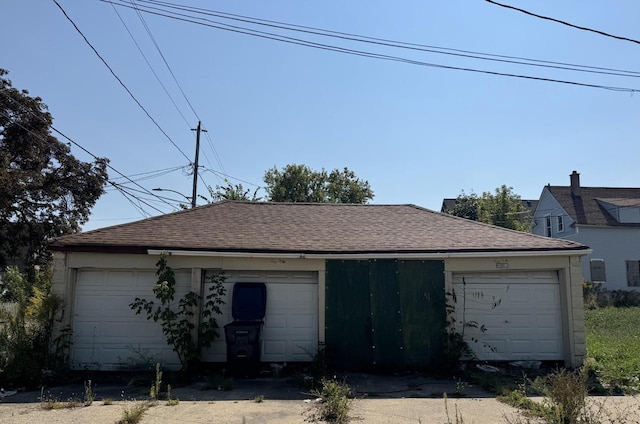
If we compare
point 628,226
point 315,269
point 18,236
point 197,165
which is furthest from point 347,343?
point 628,226

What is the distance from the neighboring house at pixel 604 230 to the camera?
27953mm

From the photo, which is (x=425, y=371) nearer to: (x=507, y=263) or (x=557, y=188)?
(x=507, y=263)

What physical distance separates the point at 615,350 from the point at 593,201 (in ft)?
76.2

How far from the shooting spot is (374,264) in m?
10.0

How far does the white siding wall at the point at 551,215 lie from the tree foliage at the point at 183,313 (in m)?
26.1

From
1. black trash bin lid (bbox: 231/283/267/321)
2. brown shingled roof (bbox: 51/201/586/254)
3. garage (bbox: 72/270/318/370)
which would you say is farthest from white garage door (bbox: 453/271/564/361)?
black trash bin lid (bbox: 231/283/267/321)

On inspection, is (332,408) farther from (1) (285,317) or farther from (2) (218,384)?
(1) (285,317)

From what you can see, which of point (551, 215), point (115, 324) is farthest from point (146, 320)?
point (551, 215)

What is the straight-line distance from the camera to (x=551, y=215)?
105 ft

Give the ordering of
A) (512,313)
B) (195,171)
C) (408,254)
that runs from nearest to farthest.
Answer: (408,254)
(512,313)
(195,171)

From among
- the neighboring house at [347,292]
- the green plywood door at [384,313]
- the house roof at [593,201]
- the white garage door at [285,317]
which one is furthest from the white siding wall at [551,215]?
the white garage door at [285,317]

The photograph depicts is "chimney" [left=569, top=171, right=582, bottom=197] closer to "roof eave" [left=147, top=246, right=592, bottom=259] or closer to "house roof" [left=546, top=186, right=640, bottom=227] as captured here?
"house roof" [left=546, top=186, right=640, bottom=227]

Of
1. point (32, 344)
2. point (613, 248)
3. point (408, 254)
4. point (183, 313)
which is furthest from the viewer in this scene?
point (613, 248)

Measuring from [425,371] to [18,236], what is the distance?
23.2 metres
